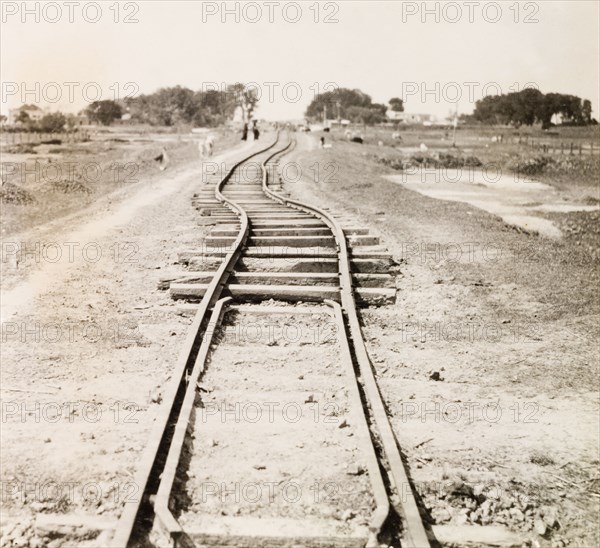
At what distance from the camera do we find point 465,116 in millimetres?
148000

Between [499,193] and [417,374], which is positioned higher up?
[499,193]

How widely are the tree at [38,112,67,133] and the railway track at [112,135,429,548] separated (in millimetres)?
51403

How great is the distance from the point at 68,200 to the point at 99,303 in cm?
1011

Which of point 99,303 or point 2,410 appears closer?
point 2,410

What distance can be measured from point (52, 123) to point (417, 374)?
54840 mm

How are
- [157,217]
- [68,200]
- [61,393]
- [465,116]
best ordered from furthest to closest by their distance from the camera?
1. [465,116]
2. [68,200]
3. [157,217]
4. [61,393]

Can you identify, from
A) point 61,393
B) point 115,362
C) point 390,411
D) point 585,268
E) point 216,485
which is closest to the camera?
point 216,485

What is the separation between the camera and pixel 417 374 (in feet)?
15.6

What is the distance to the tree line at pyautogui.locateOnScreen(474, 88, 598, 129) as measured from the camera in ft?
281

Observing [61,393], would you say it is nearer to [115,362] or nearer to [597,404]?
[115,362]

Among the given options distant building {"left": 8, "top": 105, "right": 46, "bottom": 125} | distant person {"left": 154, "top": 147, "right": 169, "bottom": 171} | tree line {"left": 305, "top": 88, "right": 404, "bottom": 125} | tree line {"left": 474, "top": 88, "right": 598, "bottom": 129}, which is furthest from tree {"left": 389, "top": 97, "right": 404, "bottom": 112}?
distant person {"left": 154, "top": 147, "right": 169, "bottom": 171}

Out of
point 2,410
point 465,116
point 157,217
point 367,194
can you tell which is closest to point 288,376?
point 2,410

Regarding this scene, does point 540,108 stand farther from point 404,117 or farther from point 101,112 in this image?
point 404,117

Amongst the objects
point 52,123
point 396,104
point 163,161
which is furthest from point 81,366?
point 396,104
